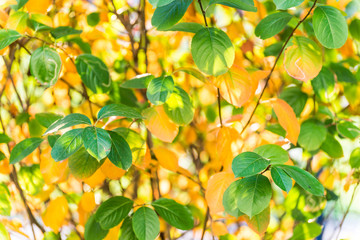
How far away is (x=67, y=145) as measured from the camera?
534 millimetres

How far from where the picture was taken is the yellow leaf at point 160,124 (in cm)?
71

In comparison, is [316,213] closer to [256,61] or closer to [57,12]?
[256,61]

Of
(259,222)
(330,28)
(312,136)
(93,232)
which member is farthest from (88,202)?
(330,28)

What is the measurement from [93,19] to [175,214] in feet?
1.94

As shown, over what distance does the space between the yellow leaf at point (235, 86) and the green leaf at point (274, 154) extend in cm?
9

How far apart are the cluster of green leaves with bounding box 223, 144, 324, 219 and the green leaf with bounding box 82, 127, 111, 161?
0.18 m

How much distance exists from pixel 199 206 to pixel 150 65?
1.51ft

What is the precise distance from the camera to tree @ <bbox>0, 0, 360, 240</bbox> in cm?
61

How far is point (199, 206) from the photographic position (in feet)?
3.95

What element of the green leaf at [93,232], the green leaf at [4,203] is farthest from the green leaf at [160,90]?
the green leaf at [4,203]

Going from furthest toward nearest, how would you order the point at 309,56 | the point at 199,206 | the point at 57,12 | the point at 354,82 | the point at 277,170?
the point at 199,206, the point at 57,12, the point at 354,82, the point at 309,56, the point at 277,170

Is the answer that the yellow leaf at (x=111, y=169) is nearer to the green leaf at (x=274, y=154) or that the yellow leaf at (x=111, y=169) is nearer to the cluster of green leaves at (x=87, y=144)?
the cluster of green leaves at (x=87, y=144)

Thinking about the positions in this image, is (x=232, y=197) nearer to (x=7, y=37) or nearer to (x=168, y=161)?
(x=168, y=161)

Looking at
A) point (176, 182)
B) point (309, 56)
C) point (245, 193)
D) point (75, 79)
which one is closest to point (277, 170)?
point (245, 193)
